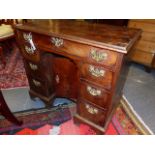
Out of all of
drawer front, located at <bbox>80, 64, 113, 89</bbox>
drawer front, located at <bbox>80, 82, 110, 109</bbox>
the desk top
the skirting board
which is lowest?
the skirting board

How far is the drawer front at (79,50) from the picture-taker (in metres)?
0.91

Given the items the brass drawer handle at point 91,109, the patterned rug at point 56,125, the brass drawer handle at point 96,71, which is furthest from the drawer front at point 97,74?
the patterned rug at point 56,125

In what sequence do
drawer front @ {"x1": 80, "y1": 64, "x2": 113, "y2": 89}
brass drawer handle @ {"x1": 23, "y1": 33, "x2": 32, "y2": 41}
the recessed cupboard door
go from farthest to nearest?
1. the recessed cupboard door
2. brass drawer handle @ {"x1": 23, "y1": 33, "x2": 32, "y2": 41}
3. drawer front @ {"x1": 80, "y1": 64, "x2": 113, "y2": 89}

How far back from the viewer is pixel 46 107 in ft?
5.35

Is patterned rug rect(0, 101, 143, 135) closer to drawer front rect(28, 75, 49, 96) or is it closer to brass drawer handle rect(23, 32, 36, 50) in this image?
drawer front rect(28, 75, 49, 96)

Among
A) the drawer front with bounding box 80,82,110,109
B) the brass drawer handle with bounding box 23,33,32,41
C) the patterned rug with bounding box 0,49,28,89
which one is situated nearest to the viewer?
the drawer front with bounding box 80,82,110,109

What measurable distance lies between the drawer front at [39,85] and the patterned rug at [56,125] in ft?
0.68

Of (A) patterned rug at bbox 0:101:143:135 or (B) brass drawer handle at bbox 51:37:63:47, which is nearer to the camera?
(B) brass drawer handle at bbox 51:37:63:47

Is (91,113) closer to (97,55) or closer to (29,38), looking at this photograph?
(97,55)

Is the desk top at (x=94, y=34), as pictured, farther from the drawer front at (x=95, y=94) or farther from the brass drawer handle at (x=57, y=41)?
the drawer front at (x=95, y=94)

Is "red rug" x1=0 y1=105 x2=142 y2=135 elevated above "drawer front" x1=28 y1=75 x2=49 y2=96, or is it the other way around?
"drawer front" x1=28 y1=75 x2=49 y2=96

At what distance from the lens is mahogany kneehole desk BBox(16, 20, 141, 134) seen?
3.05ft

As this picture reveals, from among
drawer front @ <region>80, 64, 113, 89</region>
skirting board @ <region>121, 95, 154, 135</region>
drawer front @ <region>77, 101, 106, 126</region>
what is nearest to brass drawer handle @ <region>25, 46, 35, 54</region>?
drawer front @ <region>80, 64, 113, 89</region>
